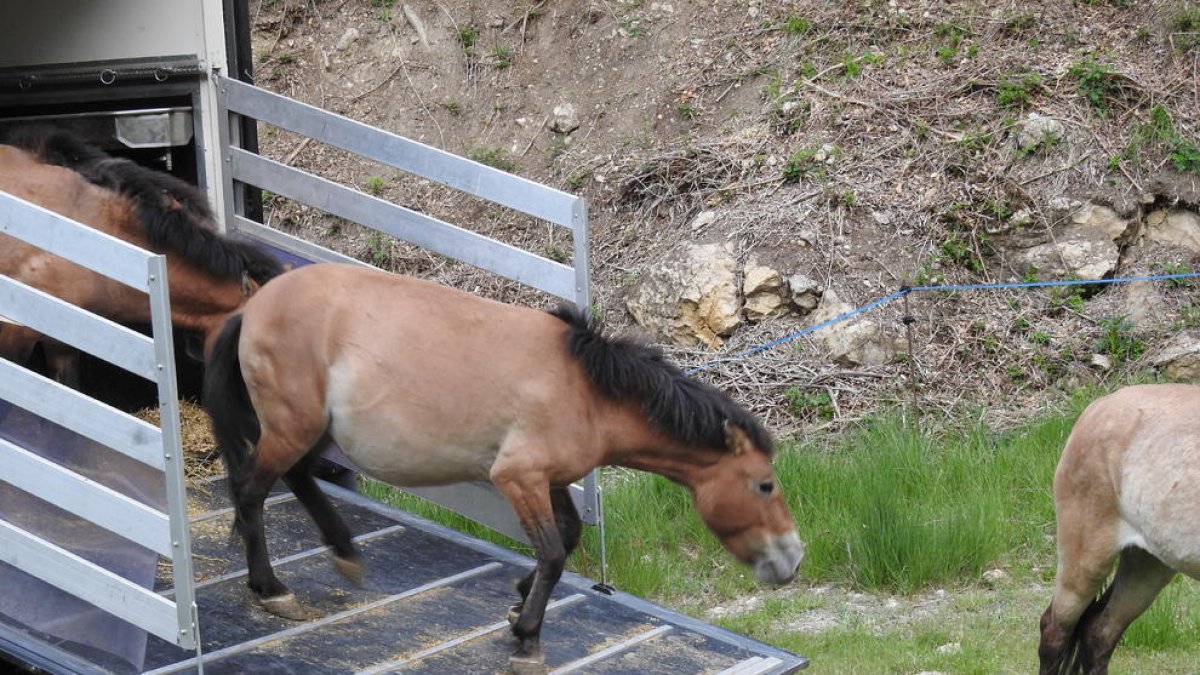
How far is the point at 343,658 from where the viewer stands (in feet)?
15.6

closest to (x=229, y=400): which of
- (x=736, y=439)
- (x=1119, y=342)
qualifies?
(x=736, y=439)

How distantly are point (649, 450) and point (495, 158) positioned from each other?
248 inches

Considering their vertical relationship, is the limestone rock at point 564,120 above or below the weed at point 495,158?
above

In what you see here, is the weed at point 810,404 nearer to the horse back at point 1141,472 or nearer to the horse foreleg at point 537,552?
the horse back at point 1141,472

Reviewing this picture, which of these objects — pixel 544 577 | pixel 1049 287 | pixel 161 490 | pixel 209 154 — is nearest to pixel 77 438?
pixel 161 490

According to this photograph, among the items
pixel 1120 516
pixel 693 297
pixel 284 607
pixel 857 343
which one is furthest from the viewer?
pixel 693 297

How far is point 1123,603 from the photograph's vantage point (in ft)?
16.0

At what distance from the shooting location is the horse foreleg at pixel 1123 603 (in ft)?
15.9

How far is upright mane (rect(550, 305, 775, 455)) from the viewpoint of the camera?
486 cm

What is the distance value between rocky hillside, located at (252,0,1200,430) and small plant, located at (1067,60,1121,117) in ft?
0.05

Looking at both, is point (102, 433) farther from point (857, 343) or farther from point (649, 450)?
point (857, 343)

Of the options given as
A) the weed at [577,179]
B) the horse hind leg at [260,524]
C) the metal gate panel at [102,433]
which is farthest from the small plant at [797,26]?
the metal gate panel at [102,433]

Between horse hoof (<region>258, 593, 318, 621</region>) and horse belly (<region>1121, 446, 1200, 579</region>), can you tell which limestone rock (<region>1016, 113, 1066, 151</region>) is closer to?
horse belly (<region>1121, 446, 1200, 579</region>)

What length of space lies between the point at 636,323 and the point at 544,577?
4.66 m
